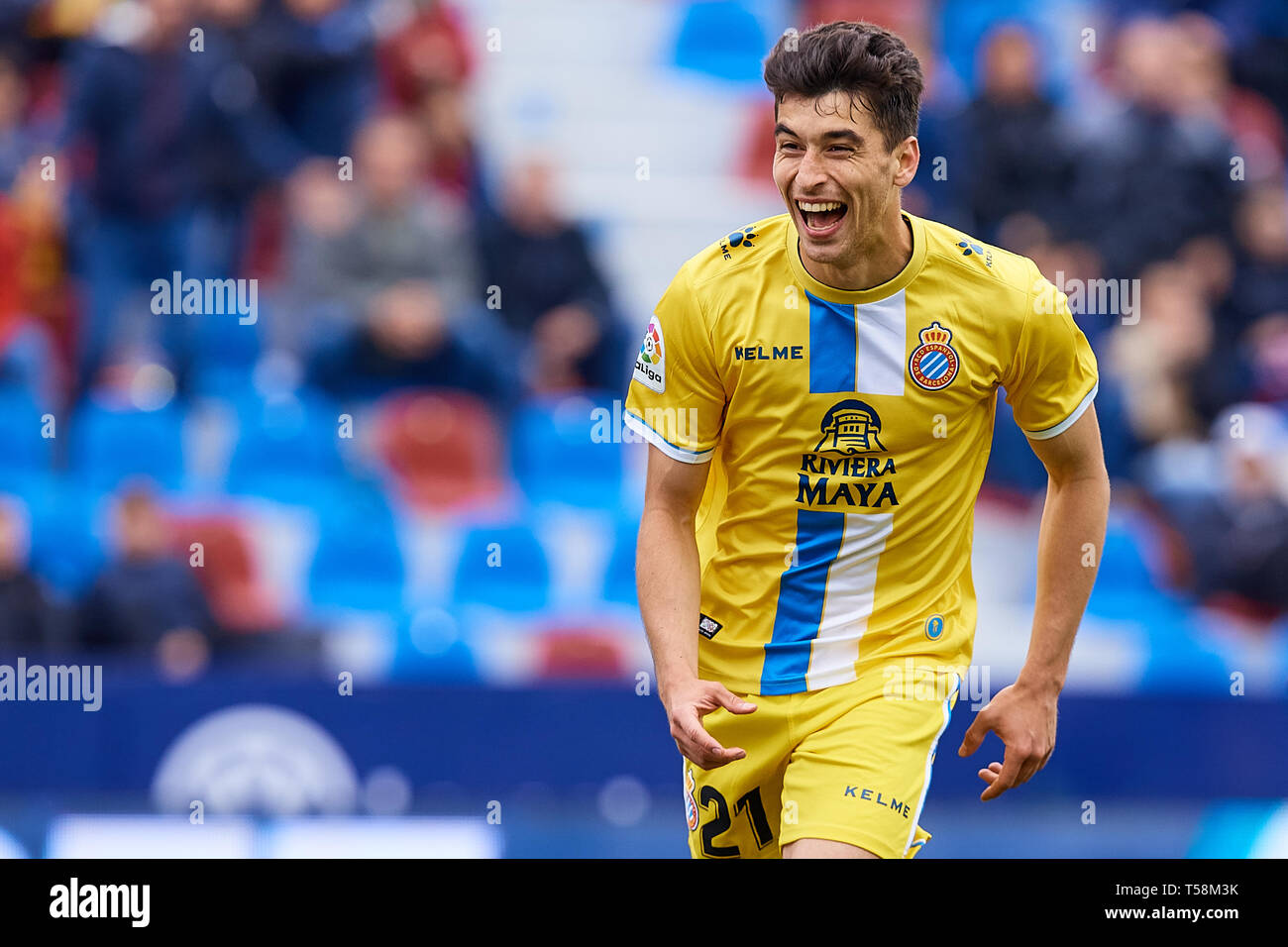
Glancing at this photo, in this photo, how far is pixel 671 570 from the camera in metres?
4.19

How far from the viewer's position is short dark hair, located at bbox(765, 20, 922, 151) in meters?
3.95

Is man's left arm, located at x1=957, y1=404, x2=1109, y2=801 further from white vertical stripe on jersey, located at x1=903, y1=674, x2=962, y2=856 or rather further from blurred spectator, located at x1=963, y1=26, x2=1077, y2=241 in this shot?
blurred spectator, located at x1=963, y1=26, x2=1077, y2=241

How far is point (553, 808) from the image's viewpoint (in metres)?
6.88

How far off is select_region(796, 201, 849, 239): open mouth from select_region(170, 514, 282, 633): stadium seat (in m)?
4.88

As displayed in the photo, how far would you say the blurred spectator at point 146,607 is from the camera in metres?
7.98

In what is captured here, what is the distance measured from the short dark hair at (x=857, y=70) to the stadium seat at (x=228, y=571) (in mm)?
4996

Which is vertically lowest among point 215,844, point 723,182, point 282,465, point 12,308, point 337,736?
point 215,844

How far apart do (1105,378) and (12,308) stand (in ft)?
19.1

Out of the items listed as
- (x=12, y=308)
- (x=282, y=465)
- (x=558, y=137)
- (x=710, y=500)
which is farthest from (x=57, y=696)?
(x=558, y=137)

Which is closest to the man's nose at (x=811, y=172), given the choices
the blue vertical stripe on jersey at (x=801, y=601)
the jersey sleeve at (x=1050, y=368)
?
the jersey sleeve at (x=1050, y=368)

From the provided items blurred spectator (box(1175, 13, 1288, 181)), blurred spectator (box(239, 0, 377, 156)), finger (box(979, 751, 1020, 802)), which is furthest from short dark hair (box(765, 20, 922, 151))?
blurred spectator (box(1175, 13, 1288, 181))

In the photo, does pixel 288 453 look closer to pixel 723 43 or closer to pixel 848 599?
pixel 723 43
